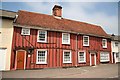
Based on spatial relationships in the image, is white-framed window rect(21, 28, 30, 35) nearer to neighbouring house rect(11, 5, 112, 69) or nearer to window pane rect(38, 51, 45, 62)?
neighbouring house rect(11, 5, 112, 69)

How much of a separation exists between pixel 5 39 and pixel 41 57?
17.1 feet

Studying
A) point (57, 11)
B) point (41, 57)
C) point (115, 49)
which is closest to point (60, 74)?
point (41, 57)

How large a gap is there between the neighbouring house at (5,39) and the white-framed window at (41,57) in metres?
3.72

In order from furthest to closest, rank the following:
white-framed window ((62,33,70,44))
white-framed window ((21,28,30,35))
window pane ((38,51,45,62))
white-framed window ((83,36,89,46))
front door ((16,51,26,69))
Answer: white-framed window ((83,36,89,46))
white-framed window ((62,33,70,44))
window pane ((38,51,45,62))
white-framed window ((21,28,30,35))
front door ((16,51,26,69))

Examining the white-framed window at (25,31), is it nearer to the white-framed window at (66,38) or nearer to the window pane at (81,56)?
the white-framed window at (66,38)

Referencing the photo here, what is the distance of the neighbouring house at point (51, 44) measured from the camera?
16.9 m

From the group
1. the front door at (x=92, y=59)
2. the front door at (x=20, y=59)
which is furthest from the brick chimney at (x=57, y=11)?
the front door at (x=20, y=59)

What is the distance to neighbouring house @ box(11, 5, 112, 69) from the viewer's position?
16.9 m

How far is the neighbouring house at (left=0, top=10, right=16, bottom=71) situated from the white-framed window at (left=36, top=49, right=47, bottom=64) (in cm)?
372

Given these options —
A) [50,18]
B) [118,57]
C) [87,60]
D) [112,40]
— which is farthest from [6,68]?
[118,57]

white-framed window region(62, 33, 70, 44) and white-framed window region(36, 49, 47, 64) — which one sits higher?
white-framed window region(62, 33, 70, 44)

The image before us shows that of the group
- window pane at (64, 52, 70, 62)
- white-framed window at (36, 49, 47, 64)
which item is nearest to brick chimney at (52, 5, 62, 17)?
window pane at (64, 52, 70, 62)

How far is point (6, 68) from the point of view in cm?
1559

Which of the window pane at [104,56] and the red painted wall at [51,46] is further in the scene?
the window pane at [104,56]
